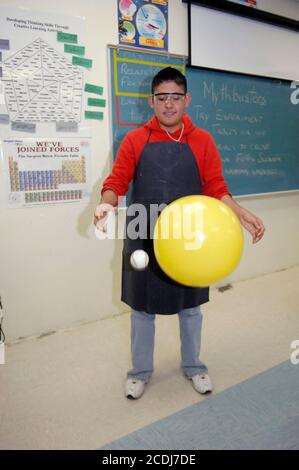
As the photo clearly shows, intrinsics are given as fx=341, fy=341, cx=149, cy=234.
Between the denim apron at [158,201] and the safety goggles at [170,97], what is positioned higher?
the safety goggles at [170,97]

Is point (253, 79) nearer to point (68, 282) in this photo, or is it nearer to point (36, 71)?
point (36, 71)

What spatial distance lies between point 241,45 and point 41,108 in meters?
1.55

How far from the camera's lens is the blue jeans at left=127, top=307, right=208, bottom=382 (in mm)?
1557

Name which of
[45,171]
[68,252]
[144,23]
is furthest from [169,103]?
[68,252]

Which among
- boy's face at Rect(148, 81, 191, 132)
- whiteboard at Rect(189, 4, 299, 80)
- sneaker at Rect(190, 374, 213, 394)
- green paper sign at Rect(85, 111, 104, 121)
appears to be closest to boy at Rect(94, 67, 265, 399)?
boy's face at Rect(148, 81, 191, 132)

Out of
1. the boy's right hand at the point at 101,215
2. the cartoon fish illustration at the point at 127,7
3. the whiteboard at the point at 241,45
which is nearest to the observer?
the boy's right hand at the point at 101,215

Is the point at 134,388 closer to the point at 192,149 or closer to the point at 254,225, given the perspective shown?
the point at 254,225

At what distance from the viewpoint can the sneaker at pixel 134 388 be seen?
1.58 m

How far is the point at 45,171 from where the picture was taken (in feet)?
6.64

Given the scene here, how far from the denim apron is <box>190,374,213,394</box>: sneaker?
395mm

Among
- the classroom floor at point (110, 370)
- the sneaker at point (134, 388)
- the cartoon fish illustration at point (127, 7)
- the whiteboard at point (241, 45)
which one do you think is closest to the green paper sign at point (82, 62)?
the cartoon fish illustration at point (127, 7)

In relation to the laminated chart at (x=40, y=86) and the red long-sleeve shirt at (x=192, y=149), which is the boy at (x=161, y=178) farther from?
the laminated chart at (x=40, y=86)

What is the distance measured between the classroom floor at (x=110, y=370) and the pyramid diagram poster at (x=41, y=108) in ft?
2.91

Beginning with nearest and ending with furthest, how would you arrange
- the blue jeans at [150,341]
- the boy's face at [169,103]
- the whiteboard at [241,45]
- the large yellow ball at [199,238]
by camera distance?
the large yellow ball at [199,238]
the boy's face at [169,103]
the blue jeans at [150,341]
the whiteboard at [241,45]
